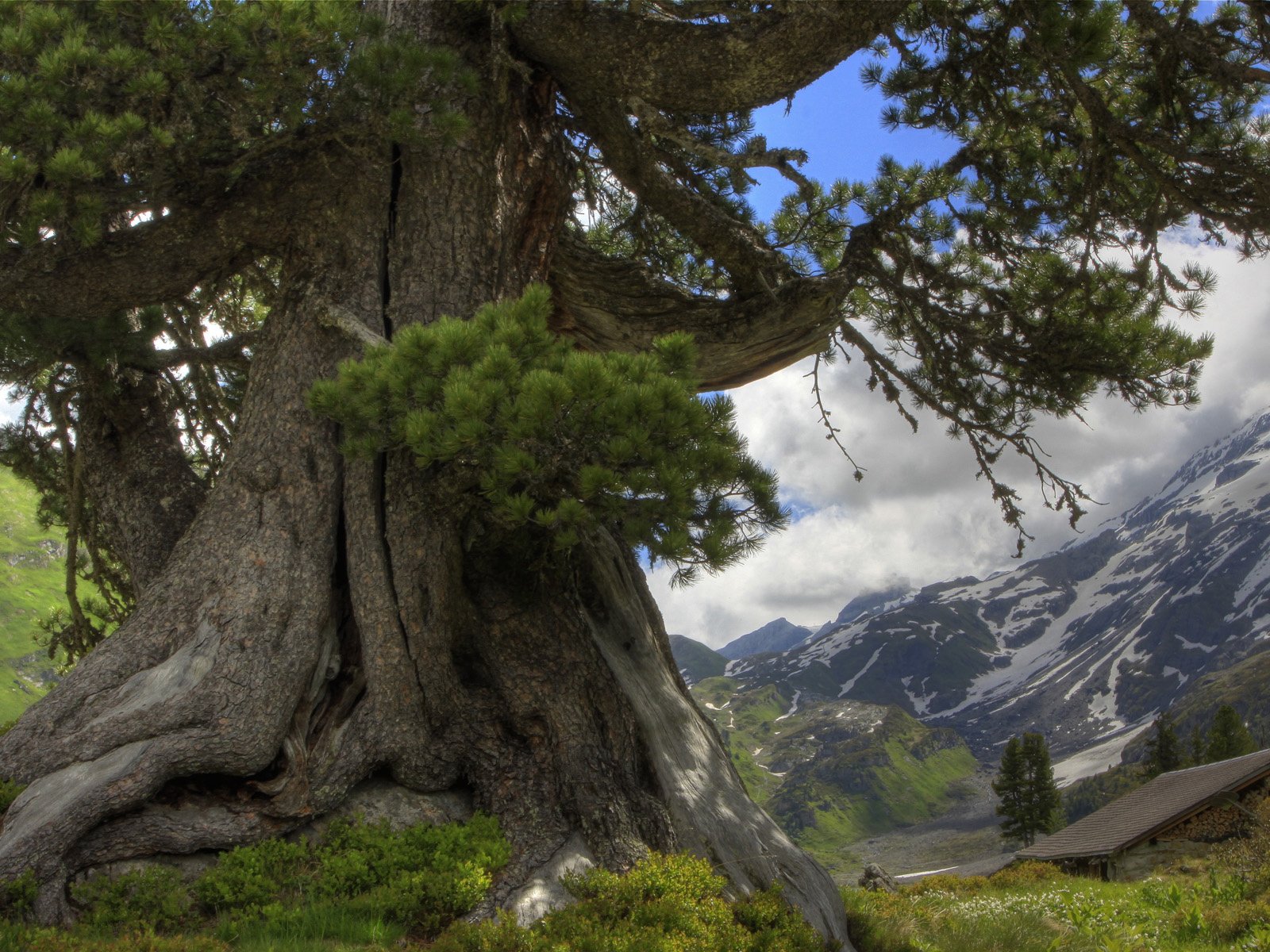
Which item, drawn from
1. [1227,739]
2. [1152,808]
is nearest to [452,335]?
[1152,808]

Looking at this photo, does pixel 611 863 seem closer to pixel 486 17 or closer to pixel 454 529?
pixel 454 529

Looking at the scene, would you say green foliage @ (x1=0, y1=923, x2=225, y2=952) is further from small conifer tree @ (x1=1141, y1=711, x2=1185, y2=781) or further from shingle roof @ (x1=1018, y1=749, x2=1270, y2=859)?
small conifer tree @ (x1=1141, y1=711, x2=1185, y2=781)

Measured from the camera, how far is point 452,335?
5.99 metres

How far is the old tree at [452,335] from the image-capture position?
6234 mm

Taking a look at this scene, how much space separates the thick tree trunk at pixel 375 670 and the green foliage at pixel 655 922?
1.74 feet

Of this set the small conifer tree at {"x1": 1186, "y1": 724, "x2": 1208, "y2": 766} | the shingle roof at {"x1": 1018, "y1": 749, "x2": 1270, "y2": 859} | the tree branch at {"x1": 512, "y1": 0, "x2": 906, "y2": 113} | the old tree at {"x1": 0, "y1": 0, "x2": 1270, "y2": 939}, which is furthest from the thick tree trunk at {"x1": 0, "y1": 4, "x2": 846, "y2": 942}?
the small conifer tree at {"x1": 1186, "y1": 724, "x2": 1208, "y2": 766}

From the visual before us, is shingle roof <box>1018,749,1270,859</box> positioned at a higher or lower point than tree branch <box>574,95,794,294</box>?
lower

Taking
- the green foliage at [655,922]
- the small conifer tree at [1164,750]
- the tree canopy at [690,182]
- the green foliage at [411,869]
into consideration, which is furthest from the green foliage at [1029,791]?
the green foliage at [411,869]

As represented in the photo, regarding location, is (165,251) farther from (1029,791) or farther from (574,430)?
(1029,791)

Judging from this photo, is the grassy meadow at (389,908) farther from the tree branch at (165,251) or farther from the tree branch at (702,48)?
the tree branch at (702,48)

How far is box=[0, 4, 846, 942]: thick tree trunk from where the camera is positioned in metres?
6.12

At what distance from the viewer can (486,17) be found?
894 cm

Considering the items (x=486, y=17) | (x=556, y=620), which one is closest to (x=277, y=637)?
(x=556, y=620)

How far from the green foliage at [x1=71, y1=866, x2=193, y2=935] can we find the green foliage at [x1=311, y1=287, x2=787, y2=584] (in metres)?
3.08
